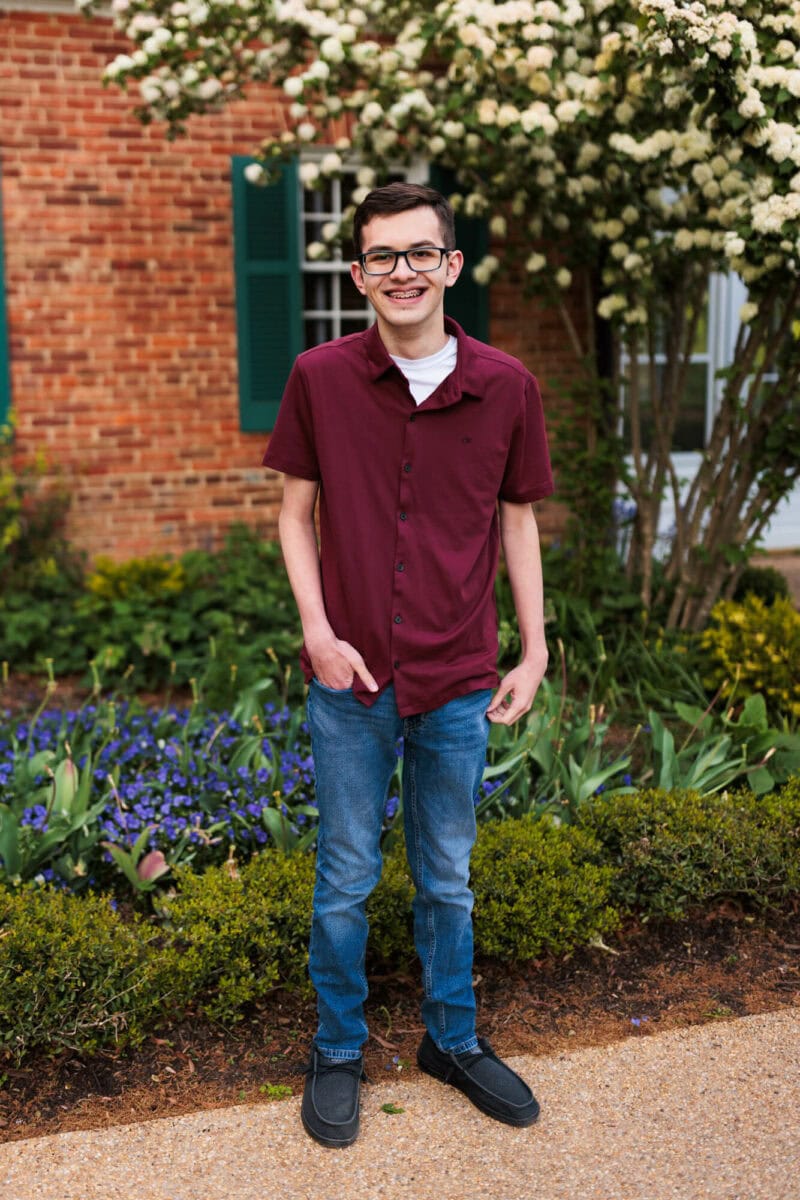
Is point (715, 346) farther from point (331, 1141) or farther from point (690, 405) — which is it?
point (331, 1141)

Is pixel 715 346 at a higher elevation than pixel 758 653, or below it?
higher

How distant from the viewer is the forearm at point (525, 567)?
104 inches

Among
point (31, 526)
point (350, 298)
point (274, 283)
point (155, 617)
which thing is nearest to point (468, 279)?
point (350, 298)

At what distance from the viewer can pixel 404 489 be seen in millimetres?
2461

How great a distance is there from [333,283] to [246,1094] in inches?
223

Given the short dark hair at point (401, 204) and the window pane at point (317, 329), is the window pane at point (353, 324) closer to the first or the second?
the window pane at point (317, 329)

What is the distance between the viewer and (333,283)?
297 inches

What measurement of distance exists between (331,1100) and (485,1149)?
1.15ft

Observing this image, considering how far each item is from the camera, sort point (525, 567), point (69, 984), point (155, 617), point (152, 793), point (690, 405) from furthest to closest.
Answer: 1. point (690, 405)
2. point (155, 617)
3. point (152, 793)
4. point (69, 984)
5. point (525, 567)

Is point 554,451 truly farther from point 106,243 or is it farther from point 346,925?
point 346,925

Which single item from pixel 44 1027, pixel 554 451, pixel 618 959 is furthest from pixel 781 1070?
pixel 554 451

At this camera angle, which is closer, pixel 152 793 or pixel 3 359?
pixel 152 793

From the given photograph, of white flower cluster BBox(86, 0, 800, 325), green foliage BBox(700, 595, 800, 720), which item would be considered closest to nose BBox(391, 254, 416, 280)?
white flower cluster BBox(86, 0, 800, 325)

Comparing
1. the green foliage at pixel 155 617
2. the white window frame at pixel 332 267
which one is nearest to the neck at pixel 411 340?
the green foliage at pixel 155 617
